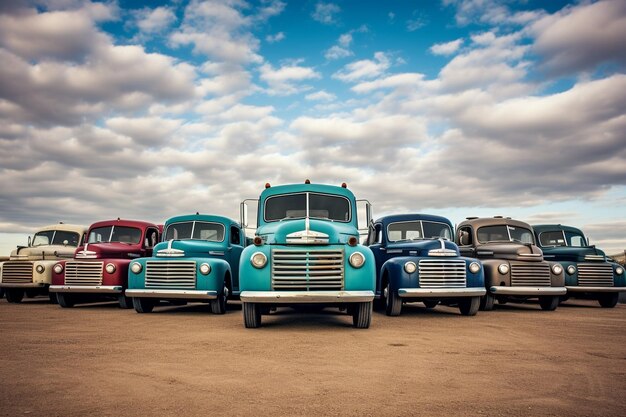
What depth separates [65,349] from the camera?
6.07 meters

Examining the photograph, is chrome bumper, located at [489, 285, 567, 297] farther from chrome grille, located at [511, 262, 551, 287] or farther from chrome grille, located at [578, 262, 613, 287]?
chrome grille, located at [578, 262, 613, 287]

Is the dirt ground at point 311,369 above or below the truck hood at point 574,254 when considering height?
below

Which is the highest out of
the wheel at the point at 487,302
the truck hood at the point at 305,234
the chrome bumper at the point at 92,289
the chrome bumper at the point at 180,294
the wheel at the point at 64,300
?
the truck hood at the point at 305,234

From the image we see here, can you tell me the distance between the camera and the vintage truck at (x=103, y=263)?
1184cm

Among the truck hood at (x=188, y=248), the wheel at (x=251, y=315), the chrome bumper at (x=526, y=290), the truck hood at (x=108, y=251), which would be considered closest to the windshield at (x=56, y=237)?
the truck hood at (x=108, y=251)

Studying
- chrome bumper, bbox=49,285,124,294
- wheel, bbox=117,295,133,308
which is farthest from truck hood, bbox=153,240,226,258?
wheel, bbox=117,295,133,308

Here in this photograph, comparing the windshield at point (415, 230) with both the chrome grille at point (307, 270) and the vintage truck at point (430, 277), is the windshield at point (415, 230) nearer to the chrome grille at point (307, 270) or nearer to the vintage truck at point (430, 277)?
the vintage truck at point (430, 277)

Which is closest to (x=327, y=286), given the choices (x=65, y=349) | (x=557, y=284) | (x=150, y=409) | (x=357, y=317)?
(x=357, y=317)

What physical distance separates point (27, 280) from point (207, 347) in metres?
9.98

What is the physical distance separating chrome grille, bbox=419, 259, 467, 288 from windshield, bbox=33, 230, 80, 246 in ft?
36.5

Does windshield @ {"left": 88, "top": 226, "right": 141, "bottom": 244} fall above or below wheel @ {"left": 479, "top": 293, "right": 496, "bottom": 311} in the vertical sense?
above

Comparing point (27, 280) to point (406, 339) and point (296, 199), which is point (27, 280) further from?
point (406, 339)

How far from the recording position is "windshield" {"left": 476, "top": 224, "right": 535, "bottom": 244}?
1286 cm

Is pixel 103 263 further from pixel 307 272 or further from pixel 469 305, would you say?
pixel 469 305
